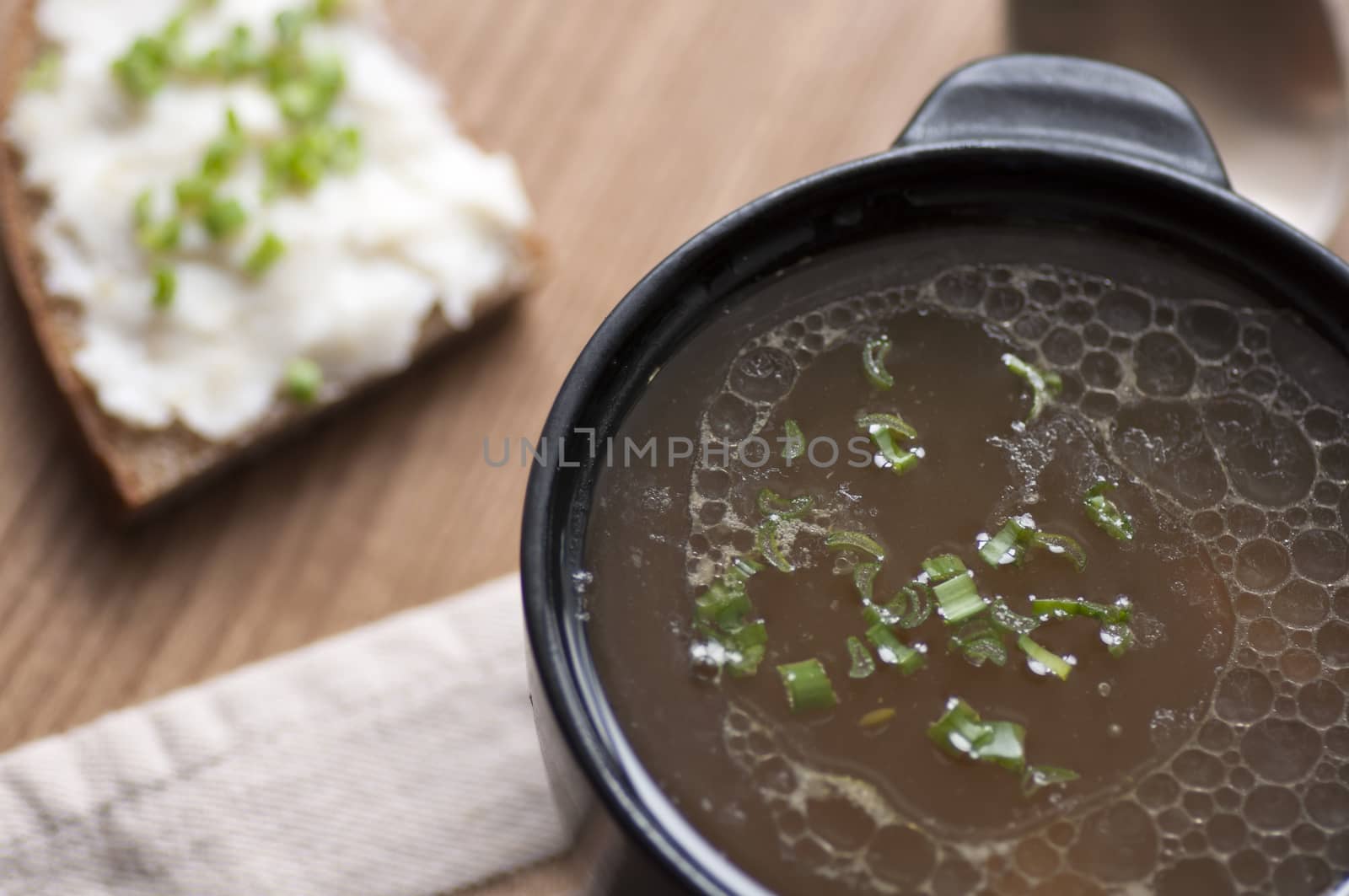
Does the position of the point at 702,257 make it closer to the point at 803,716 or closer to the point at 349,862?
the point at 803,716

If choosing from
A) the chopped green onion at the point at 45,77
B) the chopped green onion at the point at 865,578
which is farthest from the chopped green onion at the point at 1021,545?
the chopped green onion at the point at 45,77

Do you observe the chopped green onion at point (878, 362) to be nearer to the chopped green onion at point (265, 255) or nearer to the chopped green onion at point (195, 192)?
the chopped green onion at point (265, 255)

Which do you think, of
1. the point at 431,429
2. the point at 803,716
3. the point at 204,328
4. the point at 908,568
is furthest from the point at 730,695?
the point at 204,328

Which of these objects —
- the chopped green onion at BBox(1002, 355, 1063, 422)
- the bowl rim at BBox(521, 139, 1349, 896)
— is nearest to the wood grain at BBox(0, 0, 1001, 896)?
the bowl rim at BBox(521, 139, 1349, 896)

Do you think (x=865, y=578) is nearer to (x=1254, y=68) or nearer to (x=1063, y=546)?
(x=1063, y=546)

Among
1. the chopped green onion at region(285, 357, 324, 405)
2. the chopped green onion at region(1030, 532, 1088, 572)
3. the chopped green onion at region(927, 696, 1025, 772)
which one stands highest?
the chopped green onion at region(1030, 532, 1088, 572)

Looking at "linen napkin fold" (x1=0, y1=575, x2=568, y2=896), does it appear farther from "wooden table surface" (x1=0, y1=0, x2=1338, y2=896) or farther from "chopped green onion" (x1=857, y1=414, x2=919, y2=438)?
"chopped green onion" (x1=857, y1=414, x2=919, y2=438)

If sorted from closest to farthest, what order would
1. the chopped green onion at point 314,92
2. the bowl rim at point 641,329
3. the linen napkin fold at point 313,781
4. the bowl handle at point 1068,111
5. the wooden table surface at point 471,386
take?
the bowl rim at point 641,329
the bowl handle at point 1068,111
the linen napkin fold at point 313,781
the wooden table surface at point 471,386
the chopped green onion at point 314,92
